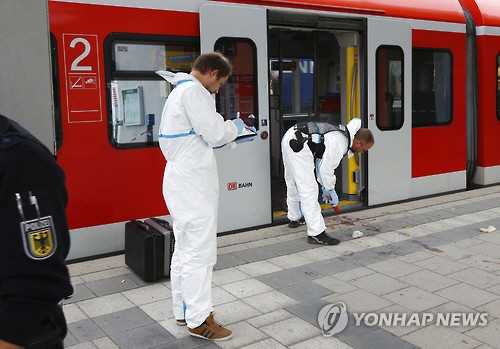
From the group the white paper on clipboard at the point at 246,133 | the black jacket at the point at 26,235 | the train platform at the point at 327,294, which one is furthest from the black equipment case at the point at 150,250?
the black jacket at the point at 26,235

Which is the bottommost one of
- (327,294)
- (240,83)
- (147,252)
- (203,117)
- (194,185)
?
(327,294)

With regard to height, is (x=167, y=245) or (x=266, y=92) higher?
(x=266, y=92)

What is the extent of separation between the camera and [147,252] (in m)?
4.68

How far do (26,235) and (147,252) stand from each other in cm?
330

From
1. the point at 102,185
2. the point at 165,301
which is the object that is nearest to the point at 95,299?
the point at 165,301

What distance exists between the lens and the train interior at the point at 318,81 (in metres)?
7.27

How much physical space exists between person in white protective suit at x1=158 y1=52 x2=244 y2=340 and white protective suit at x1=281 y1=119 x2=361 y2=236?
6.95ft

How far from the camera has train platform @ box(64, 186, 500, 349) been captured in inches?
144

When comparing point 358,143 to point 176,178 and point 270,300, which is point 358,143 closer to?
point 270,300

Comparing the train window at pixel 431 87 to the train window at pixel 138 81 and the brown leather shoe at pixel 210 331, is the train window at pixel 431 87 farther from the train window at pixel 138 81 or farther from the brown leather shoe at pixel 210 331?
the brown leather shoe at pixel 210 331

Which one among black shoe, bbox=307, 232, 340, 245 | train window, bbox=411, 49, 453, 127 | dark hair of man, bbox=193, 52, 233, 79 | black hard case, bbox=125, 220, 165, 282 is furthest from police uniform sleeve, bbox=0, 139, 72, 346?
train window, bbox=411, 49, 453, 127

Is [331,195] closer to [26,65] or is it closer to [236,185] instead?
[236,185]

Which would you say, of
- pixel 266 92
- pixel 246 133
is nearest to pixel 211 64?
pixel 246 133

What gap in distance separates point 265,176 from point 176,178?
2750 mm
